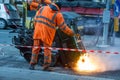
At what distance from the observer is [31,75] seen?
8594 millimetres

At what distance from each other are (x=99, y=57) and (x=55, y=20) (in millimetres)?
2662

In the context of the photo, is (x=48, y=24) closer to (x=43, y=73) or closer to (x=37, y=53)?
(x=37, y=53)

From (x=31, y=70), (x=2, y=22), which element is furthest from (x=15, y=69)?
(x=2, y=22)

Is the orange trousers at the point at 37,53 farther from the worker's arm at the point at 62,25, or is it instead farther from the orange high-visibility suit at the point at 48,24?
the worker's arm at the point at 62,25

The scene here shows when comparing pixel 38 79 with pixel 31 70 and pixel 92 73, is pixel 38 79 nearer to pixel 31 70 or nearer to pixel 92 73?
pixel 31 70

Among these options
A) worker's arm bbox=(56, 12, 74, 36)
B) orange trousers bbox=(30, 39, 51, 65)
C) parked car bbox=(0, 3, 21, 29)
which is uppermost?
worker's arm bbox=(56, 12, 74, 36)

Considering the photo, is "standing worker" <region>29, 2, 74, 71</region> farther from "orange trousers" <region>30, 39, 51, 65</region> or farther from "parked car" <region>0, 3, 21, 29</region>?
"parked car" <region>0, 3, 21, 29</region>

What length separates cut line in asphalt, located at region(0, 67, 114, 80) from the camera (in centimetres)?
834

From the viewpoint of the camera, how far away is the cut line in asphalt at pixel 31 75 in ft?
27.3

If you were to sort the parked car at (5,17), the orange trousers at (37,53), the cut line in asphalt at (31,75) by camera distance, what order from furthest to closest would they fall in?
the parked car at (5,17)
the orange trousers at (37,53)
the cut line in asphalt at (31,75)

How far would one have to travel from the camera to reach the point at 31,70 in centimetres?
905

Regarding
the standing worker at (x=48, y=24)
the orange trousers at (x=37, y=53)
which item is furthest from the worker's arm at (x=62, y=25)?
the orange trousers at (x=37, y=53)

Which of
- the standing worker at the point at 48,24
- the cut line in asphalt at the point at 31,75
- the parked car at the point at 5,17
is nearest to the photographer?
the cut line in asphalt at the point at 31,75

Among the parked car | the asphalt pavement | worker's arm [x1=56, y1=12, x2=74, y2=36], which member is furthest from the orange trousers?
the parked car
